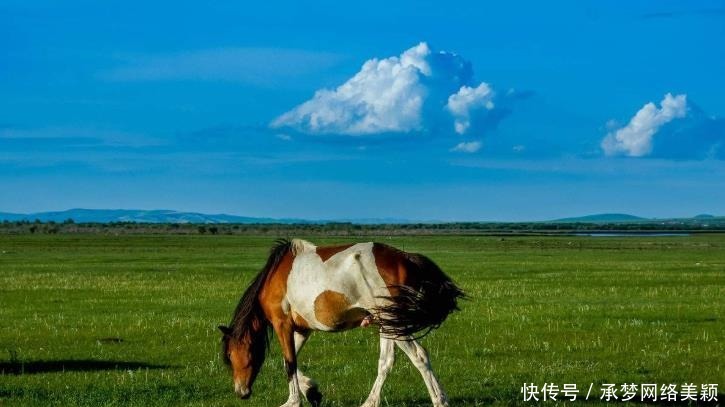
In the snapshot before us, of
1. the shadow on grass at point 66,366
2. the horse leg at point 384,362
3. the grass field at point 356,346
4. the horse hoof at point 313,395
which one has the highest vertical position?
the horse leg at point 384,362

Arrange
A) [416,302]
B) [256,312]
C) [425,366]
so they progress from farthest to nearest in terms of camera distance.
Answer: [256,312] → [425,366] → [416,302]

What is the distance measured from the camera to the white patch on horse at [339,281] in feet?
33.8

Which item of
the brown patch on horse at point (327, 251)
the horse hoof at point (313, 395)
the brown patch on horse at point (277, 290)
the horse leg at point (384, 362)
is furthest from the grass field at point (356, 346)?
the brown patch on horse at point (327, 251)

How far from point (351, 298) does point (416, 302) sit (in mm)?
728

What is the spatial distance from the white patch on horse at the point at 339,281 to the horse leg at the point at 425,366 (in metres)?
0.59

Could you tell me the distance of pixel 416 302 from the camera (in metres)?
10.2

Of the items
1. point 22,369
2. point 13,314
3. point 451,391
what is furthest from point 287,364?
point 13,314

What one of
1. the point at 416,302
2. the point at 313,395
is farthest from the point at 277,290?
the point at 416,302

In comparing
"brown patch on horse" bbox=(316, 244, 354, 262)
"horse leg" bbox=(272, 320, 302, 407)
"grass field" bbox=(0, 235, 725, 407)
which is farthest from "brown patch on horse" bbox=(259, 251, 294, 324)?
"grass field" bbox=(0, 235, 725, 407)

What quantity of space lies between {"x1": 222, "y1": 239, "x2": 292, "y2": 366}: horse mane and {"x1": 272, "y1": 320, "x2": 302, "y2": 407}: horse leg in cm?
38

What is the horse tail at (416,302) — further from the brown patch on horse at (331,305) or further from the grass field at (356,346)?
the grass field at (356,346)

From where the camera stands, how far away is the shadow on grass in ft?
51.3

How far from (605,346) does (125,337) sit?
10009 millimetres

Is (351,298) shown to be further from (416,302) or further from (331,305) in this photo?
(416,302)
